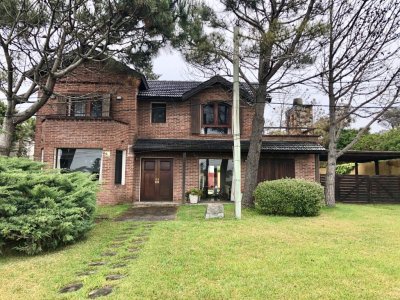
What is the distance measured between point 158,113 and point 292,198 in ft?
28.6

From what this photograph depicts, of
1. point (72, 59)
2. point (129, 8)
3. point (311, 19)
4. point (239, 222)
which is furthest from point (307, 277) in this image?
point (72, 59)

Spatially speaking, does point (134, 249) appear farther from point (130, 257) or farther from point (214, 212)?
point (214, 212)

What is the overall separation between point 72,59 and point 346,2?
37.2 feet

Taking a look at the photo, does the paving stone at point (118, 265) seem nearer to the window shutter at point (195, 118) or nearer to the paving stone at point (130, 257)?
the paving stone at point (130, 257)

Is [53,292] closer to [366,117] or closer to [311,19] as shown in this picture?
[311,19]

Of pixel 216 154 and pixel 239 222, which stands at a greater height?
pixel 216 154

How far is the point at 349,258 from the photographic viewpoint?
18.0 feet

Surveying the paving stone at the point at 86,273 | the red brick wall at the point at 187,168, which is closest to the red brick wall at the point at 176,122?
the red brick wall at the point at 187,168

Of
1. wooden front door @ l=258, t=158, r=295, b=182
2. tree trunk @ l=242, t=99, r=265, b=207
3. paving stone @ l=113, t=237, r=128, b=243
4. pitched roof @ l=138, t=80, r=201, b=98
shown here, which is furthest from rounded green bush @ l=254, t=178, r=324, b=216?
pitched roof @ l=138, t=80, r=201, b=98

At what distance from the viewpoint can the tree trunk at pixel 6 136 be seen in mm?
10297

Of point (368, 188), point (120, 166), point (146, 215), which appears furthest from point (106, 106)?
point (368, 188)

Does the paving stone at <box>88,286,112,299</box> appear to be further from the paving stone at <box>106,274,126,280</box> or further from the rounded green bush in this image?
the rounded green bush

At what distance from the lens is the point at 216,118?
A: 53.4 feet

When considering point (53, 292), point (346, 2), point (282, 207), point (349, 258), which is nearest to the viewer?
point (53, 292)
